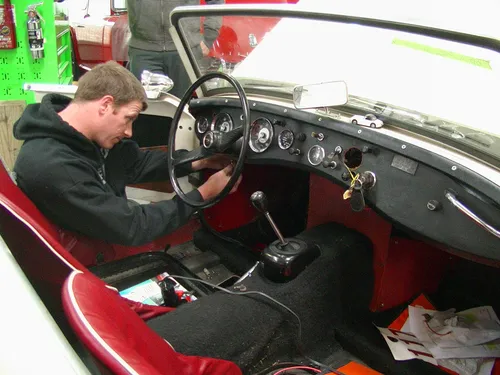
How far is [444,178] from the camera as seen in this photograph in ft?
4.65

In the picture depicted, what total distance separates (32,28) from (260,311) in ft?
11.1

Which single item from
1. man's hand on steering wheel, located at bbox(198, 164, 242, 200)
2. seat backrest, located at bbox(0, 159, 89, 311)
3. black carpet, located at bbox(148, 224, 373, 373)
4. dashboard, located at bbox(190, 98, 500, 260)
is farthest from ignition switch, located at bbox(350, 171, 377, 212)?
seat backrest, located at bbox(0, 159, 89, 311)

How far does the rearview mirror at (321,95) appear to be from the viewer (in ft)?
5.39

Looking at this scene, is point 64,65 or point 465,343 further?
point 64,65

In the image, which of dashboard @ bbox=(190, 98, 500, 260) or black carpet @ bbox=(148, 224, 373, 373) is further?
black carpet @ bbox=(148, 224, 373, 373)

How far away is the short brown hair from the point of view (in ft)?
6.26

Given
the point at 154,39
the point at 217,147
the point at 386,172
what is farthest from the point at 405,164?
the point at 154,39

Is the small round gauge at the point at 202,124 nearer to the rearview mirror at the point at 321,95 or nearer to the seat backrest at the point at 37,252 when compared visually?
the rearview mirror at the point at 321,95

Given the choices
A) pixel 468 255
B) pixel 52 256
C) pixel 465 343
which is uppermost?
pixel 52 256

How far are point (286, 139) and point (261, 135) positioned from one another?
5.8 inches

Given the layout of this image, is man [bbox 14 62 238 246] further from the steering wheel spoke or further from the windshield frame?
the windshield frame

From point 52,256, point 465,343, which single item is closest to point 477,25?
point 465,343

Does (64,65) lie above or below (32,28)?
below

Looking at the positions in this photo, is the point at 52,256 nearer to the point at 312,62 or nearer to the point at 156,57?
the point at 312,62
